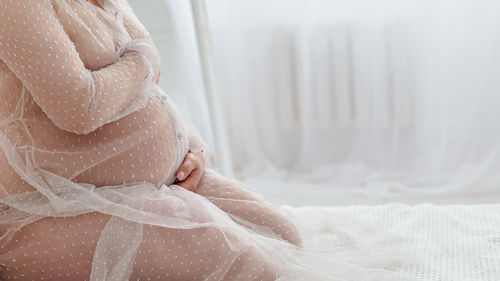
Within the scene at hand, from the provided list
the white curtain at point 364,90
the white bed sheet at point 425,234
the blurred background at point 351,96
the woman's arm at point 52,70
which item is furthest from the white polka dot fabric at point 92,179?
the white curtain at point 364,90

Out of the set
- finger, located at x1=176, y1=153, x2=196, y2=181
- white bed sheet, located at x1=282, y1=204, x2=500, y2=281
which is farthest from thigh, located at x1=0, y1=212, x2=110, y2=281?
white bed sheet, located at x1=282, y1=204, x2=500, y2=281

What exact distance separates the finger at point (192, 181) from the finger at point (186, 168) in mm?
11

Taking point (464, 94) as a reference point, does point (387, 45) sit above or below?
above

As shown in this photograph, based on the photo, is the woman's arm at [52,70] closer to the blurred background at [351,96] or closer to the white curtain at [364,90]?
the blurred background at [351,96]

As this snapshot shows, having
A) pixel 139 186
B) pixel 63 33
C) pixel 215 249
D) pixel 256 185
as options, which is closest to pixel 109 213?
pixel 139 186

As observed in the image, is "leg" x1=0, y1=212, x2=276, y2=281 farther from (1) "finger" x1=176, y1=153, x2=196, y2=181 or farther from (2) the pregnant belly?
(1) "finger" x1=176, y1=153, x2=196, y2=181

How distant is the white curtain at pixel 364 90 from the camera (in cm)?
290

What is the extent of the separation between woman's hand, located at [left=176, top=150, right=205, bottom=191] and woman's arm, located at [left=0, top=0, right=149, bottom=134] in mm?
242

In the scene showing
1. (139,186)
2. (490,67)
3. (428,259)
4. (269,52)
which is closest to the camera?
(139,186)

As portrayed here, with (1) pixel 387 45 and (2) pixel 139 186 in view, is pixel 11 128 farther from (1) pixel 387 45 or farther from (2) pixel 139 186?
(1) pixel 387 45

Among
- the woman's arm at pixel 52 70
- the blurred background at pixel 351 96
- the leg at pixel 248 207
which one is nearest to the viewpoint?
the woman's arm at pixel 52 70

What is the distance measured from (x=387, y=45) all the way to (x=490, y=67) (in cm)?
45

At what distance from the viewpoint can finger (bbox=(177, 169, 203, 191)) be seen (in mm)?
1454

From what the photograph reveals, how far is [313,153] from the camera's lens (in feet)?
10.5
